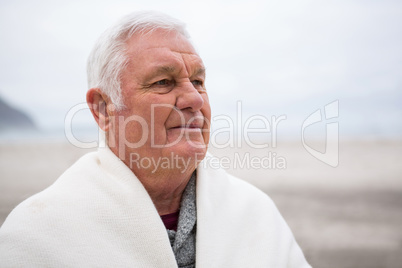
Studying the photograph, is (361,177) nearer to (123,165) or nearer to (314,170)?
(314,170)

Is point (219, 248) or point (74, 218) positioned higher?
point (74, 218)

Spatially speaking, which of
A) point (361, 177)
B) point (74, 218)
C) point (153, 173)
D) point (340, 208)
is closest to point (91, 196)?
point (74, 218)

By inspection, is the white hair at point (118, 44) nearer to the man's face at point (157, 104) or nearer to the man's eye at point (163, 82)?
the man's face at point (157, 104)

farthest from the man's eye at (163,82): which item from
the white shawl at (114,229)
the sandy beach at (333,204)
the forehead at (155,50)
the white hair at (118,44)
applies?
the sandy beach at (333,204)

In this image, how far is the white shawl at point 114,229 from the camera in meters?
1.67

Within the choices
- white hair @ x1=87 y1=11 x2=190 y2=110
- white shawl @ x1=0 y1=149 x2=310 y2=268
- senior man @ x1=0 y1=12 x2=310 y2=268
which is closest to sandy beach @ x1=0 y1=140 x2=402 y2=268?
white shawl @ x1=0 y1=149 x2=310 y2=268

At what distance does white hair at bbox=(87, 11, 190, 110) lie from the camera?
201 centimetres

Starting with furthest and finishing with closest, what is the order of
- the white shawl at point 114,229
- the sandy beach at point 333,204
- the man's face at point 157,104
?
the sandy beach at point 333,204 < the man's face at point 157,104 < the white shawl at point 114,229

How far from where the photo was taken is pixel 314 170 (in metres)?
14.8

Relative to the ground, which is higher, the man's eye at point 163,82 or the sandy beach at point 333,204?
the man's eye at point 163,82

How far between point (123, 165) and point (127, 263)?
0.57m

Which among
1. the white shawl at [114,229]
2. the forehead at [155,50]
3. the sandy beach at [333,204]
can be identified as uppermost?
the forehead at [155,50]

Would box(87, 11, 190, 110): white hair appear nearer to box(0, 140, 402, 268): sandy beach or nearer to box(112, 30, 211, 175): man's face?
box(112, 30, 211, 175): man's face

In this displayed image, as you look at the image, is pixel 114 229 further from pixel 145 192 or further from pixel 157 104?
pixel 157 104
